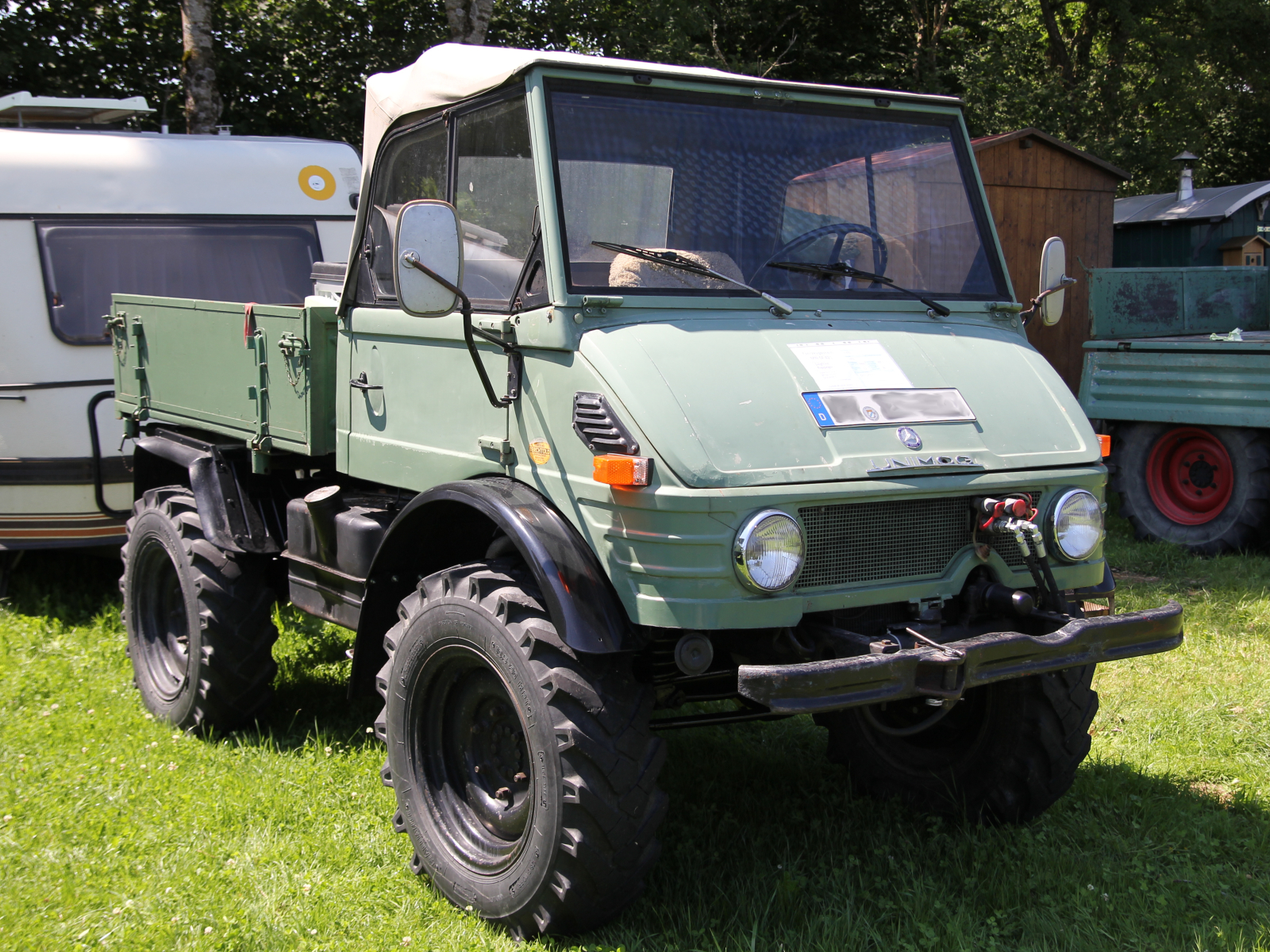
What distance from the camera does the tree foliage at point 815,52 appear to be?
14.9 metres

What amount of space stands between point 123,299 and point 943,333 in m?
4.15

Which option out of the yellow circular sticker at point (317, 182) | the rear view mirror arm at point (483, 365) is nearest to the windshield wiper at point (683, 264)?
the rear view mirror arm at point (483, 365)

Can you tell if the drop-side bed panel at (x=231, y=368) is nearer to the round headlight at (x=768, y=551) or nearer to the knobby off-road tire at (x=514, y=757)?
the knobby off-road tire at (x=514, y=757)

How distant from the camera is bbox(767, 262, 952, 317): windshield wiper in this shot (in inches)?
151

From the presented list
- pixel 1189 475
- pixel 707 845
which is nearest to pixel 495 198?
pixel 707 845

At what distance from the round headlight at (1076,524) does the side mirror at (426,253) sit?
73.4 inches

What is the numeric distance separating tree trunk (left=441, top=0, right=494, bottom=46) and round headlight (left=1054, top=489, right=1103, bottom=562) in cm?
948

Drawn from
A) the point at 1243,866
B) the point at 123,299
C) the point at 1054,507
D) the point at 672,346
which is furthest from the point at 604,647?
the point at 123,299

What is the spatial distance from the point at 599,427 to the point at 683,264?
0.69 metres

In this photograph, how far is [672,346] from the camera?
11.0ft

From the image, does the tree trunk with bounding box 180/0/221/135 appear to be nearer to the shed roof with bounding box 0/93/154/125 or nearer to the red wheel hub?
the shed roof with bounding box 0/93/154/125

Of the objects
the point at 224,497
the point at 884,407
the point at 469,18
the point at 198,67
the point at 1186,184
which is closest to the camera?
the point at 884,407

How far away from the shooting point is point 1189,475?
910 centimetres

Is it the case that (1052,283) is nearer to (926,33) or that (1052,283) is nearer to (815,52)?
(815,52)
